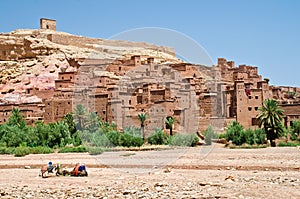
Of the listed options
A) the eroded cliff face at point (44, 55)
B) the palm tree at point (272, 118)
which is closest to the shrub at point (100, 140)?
the palm tree at point (272, 118)

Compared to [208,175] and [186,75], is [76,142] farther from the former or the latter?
[208,175]

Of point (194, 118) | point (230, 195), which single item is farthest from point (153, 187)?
point (194, 118)

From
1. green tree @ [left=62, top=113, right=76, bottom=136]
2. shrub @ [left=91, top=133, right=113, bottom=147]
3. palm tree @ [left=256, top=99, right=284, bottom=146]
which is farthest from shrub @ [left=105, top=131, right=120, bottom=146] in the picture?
palm tree @ [left=256, top=99, right=284, bottom=146]

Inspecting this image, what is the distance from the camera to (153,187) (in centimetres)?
1328

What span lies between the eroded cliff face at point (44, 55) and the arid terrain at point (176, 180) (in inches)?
1030

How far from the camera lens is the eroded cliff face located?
48781 mm

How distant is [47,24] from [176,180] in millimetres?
Result: 59704

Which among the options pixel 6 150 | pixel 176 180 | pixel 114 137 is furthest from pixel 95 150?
pixel 176 180

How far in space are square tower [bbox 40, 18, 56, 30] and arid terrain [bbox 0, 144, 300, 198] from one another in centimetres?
4903

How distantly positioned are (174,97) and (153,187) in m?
21.8

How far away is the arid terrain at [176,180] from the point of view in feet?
39.2

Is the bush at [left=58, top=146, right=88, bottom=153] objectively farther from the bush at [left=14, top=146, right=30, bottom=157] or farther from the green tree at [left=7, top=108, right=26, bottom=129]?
the green tree at [left=7, top=108, right=26, bottom=129]

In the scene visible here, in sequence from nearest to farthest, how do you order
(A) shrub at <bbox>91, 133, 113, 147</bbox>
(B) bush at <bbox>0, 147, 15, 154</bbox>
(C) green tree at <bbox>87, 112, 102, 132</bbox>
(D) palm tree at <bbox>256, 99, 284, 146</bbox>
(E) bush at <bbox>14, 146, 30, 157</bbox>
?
(A) shrub at <bbox>91, 133, 113, 147</bbox>
(D) palm tree at <bbox>256, 99, 284, 146</bbox>
(C) green tree at <bbox>87, 112, 102, 132</bbox>
(E) bush at <bbox>14, 146, 30, 157</bbox>
(B) bush at <bbox>0, 147, 15, 154</bbox>

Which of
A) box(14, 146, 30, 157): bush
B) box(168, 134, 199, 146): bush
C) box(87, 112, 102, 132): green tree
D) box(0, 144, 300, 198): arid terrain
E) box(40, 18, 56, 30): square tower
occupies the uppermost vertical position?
box(40, 18, 56, 30): square tower
